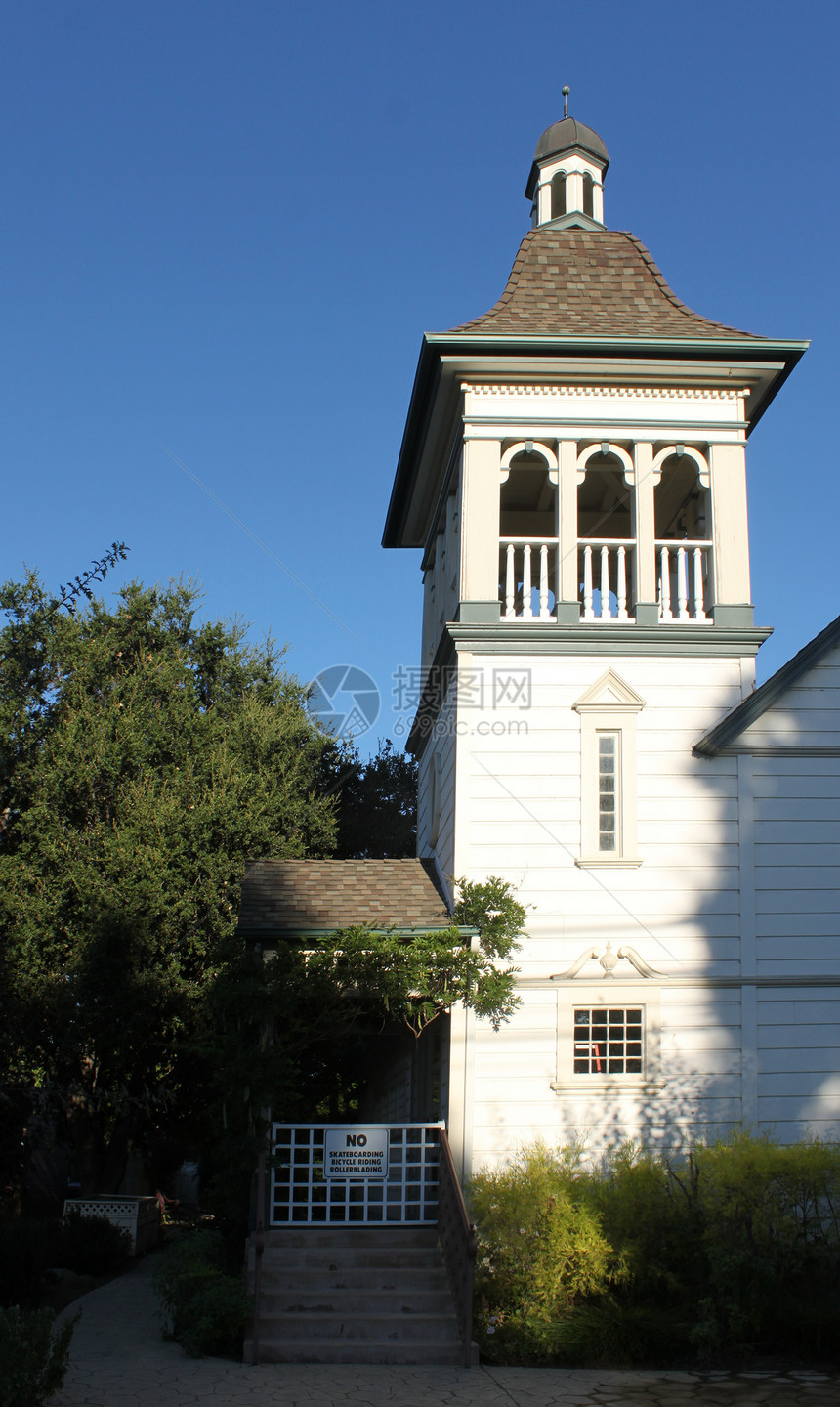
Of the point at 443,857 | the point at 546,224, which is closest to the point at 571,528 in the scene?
the point at 443,857

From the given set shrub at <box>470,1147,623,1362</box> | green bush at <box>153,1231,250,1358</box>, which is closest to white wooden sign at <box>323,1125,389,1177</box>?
shrub at <box>470,1147,623,1362</box>

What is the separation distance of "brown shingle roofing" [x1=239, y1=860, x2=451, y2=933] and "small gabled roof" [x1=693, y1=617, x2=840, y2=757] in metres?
3.40

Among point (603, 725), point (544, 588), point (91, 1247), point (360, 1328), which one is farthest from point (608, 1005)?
point (91, 1247)

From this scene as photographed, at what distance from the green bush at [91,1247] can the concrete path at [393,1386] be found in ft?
20.1

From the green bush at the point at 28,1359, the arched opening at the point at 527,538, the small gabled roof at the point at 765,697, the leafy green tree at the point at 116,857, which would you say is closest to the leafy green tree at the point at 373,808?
the leafy green tree at the point at 116,857

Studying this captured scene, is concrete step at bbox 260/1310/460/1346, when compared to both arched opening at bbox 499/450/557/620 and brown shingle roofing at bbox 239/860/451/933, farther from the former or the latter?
arched opening at bbox 499/450/557/620

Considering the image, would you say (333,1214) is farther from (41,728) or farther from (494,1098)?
(41,728)

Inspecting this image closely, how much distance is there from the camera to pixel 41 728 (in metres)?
19.7

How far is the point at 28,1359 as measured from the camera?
259 inches

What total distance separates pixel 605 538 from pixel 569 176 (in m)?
5.89

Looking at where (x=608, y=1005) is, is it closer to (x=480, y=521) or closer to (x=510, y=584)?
(x=510, y=584)

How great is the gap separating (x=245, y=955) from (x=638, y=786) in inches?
178

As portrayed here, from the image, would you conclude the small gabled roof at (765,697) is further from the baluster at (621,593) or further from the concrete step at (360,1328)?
the concrete step at (360,1328)

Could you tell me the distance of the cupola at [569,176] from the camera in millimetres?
16281
